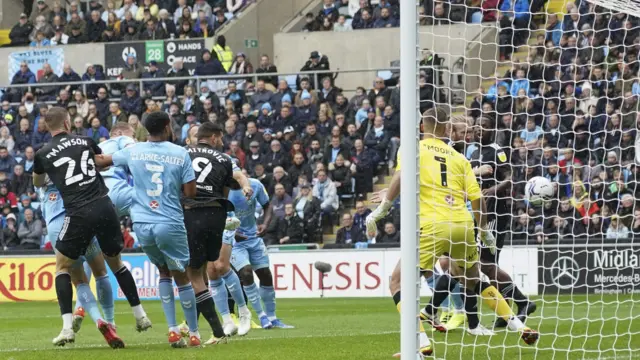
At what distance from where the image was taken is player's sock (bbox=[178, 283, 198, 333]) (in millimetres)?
10656

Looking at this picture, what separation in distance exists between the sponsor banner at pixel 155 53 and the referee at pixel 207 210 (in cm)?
1831

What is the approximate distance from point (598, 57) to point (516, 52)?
278 inches

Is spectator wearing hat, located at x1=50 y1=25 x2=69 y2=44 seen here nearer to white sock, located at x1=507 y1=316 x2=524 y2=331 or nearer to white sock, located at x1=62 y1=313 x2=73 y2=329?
white sock, located at x1=62 y1=313 x2=73 y2=329

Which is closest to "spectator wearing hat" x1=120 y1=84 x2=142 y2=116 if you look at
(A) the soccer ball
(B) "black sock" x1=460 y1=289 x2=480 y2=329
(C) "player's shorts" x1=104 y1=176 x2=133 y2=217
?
(C) "player's shorts" x1=104 y1=176 x2=133 y2=217

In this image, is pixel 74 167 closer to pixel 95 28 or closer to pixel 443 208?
pixel 443 208

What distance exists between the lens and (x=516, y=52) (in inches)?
846

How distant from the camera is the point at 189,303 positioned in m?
10.7

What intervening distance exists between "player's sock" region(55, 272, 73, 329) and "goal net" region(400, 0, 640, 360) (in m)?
3.25

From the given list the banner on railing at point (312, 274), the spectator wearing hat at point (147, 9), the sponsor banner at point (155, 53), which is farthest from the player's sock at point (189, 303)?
the spectator wearing hat at point (147, 9)

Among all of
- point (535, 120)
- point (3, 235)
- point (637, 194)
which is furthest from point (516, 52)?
point (3, 235)

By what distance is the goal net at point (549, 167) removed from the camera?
1008 cm

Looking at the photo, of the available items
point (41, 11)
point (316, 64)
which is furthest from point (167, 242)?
point (41, 11)

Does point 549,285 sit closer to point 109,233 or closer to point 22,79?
point 109,233

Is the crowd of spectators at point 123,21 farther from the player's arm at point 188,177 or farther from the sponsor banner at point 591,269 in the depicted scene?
the player's arm at point 188,177
